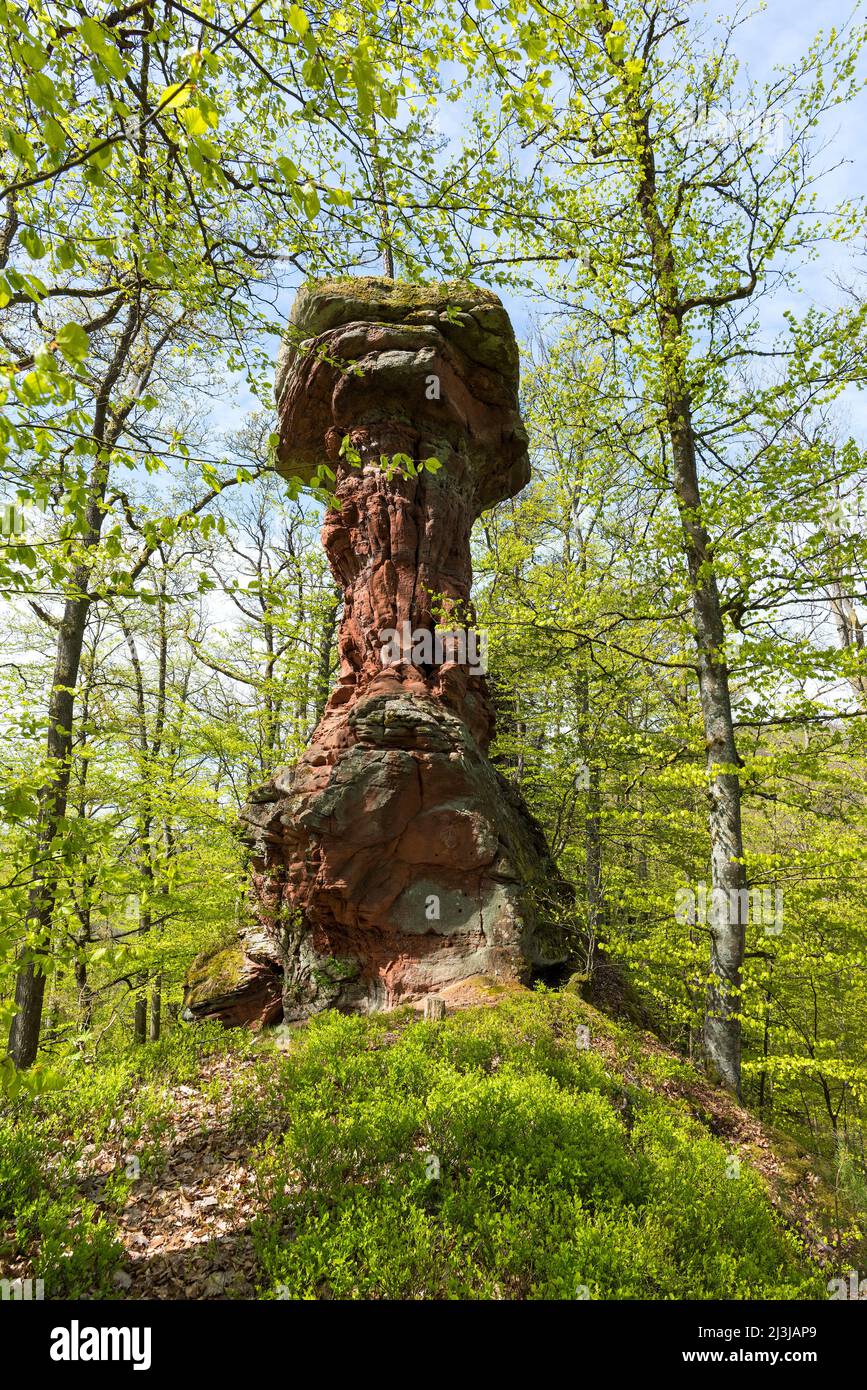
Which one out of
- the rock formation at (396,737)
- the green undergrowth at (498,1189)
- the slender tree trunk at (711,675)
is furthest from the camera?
the rock formation at (396,737)

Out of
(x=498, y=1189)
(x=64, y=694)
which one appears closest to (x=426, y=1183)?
(x=498, y=1189)

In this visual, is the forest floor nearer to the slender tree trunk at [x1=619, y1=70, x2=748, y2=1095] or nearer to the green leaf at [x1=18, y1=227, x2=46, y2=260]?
the slender tree trunk at [x1=619, y1=70, x2=748, y2=1095]

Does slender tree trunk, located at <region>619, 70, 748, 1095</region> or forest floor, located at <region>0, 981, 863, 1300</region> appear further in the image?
slender tree trunk, located at <region>619, 70, 748, 1095</region>

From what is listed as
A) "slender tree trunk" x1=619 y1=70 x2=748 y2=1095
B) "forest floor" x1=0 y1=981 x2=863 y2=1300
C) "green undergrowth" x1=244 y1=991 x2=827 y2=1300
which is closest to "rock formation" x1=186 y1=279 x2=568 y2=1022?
"slender tree trunk" x1=619 y1=70 x2=748 y2=1095

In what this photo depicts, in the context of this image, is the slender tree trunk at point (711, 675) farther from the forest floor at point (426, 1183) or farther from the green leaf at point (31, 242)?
the green leaf at point (31, 242)

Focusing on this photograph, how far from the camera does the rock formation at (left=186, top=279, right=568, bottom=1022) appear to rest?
8.98 metres

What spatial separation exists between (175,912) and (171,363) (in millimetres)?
10730

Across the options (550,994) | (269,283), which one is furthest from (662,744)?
(269,283)

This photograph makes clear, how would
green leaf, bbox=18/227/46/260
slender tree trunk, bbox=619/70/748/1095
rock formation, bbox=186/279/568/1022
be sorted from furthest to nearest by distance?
rock formation, bbox=186/279/568/1022
slender tree trunk, bbox=619/70/748/1095
green leaf, bbox=18/227/46/260

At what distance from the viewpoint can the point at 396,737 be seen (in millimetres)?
9234

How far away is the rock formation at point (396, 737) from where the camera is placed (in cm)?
898

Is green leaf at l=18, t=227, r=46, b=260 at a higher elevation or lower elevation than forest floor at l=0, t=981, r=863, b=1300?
higher

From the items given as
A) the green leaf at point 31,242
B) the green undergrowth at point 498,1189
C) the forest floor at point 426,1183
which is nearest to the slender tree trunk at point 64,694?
the forest floor at point 426,1183

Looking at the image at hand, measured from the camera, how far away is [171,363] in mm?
12422
